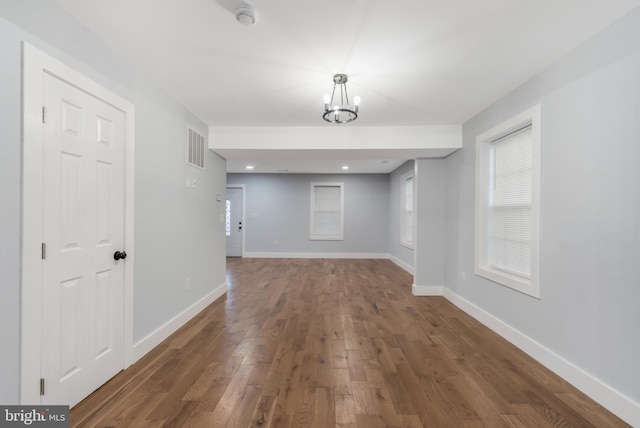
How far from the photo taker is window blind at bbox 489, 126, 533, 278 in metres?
2.74

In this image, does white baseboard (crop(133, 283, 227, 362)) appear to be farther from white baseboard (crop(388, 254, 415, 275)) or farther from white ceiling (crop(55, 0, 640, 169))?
white baseboard (crop(388, 254, 415, 275))

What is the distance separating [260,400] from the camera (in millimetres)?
1872

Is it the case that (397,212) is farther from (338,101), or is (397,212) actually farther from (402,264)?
(338,101)

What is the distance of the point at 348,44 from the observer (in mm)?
2049

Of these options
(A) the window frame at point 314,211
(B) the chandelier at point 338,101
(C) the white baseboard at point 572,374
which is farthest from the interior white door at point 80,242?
(A) the window frame at point 314,211

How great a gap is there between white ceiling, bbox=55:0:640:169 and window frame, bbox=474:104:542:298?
1.21 feet

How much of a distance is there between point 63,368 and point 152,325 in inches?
35.5

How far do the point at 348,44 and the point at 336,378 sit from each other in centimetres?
250

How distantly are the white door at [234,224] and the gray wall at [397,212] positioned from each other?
4345 millimetres

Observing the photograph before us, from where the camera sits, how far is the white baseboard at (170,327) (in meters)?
2.42

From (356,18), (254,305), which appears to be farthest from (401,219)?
(356,18)

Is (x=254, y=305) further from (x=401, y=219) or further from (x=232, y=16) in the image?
(x=401, y=219)
